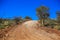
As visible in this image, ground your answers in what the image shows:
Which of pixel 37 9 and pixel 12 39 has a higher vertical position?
pixel 37 9

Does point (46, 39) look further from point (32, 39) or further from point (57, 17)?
point (57, 17)

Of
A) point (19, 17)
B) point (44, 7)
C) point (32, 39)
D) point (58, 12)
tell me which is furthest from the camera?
point (19, 17)

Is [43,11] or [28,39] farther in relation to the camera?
[43,11]

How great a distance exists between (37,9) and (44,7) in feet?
7.76

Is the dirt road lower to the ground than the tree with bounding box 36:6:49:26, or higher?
lower

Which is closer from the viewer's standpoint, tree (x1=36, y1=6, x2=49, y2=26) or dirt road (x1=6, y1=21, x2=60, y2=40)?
dirt road (x1=6, y1=21, x2=60, y2=40)

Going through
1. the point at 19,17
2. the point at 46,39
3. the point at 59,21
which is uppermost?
the point at 19,17

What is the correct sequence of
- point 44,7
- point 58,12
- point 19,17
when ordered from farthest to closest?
point 19,17 < point 58,12 < point 44,7

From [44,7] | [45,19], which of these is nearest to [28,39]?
[44,7]

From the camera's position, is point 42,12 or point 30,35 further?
point 42,12

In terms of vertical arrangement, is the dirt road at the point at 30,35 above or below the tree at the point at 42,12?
below

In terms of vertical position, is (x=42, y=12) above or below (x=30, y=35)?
above

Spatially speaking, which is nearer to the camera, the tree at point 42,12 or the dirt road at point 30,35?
the dirt road at point 30,35

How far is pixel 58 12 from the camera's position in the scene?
43844 millimetres
